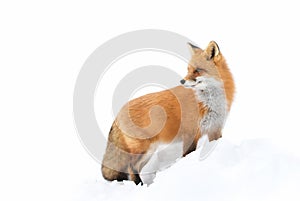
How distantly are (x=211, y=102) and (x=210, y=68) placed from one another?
409 millimetres

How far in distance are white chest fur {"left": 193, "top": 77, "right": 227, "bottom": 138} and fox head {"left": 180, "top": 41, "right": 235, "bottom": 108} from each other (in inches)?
2.7

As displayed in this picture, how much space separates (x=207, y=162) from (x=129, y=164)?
0.99 meters

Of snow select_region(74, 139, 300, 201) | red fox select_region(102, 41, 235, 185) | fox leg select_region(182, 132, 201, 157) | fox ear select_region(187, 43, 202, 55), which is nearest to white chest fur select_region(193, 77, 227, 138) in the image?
red fox select_region(102, 41, 235, 185)

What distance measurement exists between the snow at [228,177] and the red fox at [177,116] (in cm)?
27

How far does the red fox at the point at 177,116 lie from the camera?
581 centimetres

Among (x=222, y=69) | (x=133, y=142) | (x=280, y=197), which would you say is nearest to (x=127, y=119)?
(x=133, y=142)

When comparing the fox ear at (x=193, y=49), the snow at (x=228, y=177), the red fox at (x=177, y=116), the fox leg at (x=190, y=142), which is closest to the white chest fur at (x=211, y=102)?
the red fox at (x=177, y=116)

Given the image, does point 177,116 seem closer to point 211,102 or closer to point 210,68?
point 211,102

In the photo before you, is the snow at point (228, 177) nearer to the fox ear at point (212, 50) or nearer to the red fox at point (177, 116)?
the red fox at point (177, 116)

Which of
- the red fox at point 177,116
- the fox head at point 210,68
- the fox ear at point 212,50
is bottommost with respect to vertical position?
the red fox at point 177,116

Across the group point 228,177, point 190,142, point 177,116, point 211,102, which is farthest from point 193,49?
point 228,177

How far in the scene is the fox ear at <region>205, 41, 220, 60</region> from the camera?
19.4 feet

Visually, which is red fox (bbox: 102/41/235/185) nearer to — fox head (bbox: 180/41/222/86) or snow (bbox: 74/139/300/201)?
fox head (bbox: 180/41/222/86)

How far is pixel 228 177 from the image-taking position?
17.2 ft
